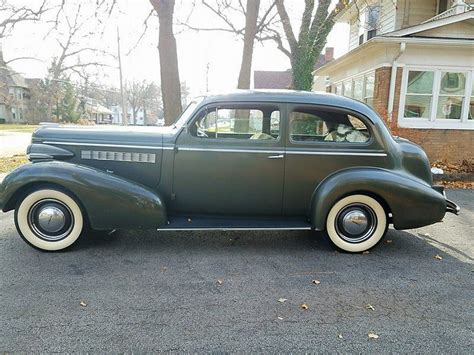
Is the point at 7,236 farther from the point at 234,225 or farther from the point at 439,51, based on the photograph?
the point at 439,51

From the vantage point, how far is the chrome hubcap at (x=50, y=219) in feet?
12.6

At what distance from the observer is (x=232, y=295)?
121 inches

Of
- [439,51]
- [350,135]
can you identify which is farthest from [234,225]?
[439,51]

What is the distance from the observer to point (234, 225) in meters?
4.05

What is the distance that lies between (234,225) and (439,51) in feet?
30.5

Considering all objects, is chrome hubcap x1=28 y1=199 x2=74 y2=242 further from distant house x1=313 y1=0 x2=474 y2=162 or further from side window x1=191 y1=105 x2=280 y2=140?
distant house x1=313 y1=0 x2=474 y2=162

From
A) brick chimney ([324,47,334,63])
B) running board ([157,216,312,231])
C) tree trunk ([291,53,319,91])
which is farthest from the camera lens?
brick chimney ([324,47,334,63])

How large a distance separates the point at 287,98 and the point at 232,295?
96.0 inches

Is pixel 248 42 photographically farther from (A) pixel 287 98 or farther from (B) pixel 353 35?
(A) pixel 287 98

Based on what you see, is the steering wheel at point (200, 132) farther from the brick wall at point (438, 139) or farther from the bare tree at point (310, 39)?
the bare tree at point (310, 39)

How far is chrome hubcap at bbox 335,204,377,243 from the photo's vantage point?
13.5 feet

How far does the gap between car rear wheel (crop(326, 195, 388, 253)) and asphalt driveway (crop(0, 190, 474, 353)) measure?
0.15 meters

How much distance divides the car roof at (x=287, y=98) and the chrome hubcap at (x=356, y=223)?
3.80 ft

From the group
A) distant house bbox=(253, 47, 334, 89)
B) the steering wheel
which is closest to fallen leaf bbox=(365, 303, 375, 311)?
the steering wheel
